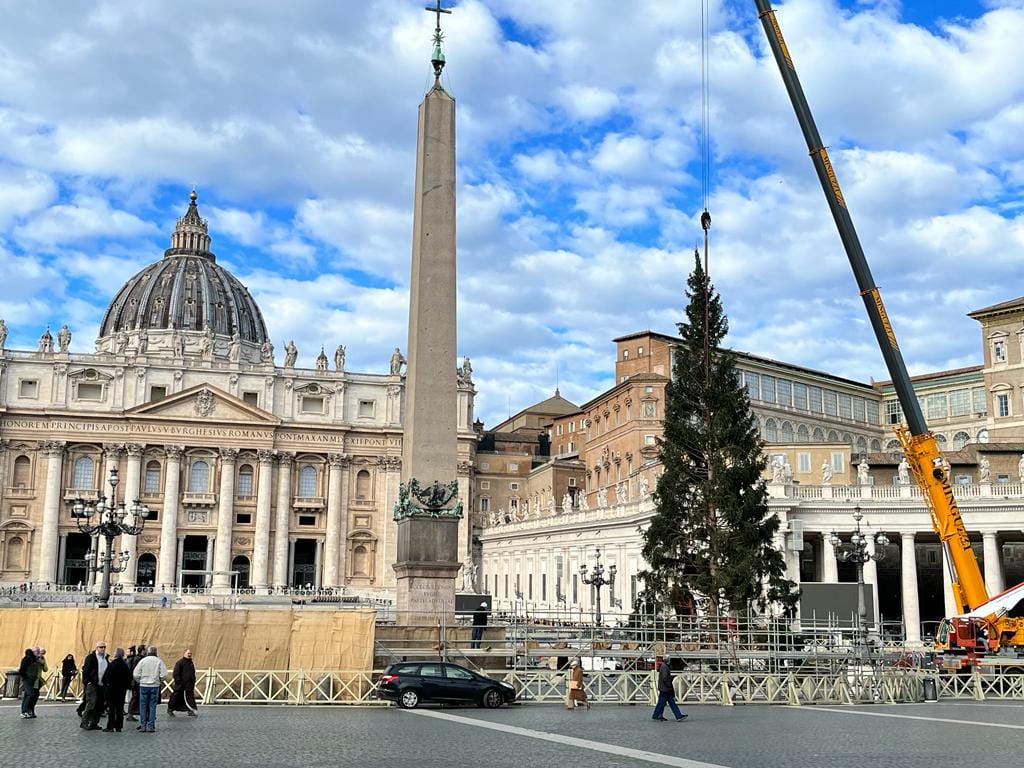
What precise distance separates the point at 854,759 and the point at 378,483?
82039 millimetres

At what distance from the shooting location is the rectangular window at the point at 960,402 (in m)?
71.8

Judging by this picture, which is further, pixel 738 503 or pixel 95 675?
pixel 738 503

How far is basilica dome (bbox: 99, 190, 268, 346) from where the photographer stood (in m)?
114

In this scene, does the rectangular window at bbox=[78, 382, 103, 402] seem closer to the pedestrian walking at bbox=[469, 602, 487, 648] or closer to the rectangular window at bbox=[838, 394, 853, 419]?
the rectangular window at bbox=[838, 394, 853, 419]

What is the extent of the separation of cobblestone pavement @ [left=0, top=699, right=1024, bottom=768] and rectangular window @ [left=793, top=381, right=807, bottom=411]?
5339 centimetres

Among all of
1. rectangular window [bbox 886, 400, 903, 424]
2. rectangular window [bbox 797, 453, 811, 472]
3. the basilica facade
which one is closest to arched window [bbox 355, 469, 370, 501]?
the basilica facade

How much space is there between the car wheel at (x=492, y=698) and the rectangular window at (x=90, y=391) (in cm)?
7449

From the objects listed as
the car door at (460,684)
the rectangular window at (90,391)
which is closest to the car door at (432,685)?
the car door at (460,684)

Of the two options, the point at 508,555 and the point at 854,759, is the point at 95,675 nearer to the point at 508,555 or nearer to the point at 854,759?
the point at 854,759

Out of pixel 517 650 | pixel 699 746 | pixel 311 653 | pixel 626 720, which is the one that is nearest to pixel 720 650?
pixel 517 650

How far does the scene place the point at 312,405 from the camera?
304 ft

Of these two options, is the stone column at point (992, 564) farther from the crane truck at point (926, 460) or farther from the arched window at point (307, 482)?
the arched window at point (307, 482)

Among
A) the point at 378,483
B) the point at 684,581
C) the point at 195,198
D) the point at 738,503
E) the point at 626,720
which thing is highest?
the point at 195,198

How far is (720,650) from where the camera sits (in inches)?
954
